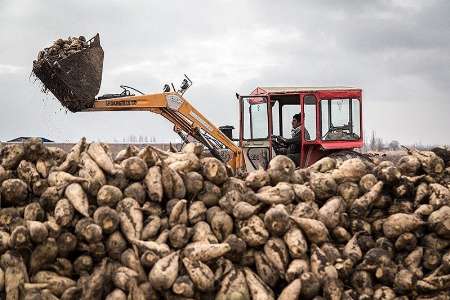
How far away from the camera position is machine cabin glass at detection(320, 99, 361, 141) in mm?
12773

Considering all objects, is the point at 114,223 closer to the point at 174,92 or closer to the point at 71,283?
the point at 71,283

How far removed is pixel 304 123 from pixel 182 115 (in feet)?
11.0

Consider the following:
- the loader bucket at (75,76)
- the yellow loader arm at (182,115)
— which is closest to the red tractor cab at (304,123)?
the yellow loader arm at (182,115)

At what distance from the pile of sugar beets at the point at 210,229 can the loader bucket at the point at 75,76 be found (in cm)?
544

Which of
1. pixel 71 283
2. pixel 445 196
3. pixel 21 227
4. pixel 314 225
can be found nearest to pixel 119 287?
pixel 71 283

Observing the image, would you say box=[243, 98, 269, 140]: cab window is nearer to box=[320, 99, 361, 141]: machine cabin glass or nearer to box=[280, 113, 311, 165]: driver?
box=[280, 113, 311, 165]: driver

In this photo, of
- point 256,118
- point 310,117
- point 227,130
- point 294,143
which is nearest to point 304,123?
point 310,117

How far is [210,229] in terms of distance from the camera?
6621 millimetres

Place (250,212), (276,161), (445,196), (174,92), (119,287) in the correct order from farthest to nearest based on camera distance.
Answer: (174,92), (276,161), (445,196), (250,212), (119,287)

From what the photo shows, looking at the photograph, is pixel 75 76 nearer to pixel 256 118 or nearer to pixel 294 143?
pixel 256 118

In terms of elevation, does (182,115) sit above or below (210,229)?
above

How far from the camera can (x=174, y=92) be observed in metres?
14.3

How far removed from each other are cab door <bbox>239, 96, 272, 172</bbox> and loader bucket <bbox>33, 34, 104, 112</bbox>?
3.34m

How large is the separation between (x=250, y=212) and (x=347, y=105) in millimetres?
7118
